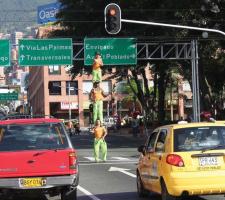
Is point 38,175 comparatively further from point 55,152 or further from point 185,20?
point 185,20

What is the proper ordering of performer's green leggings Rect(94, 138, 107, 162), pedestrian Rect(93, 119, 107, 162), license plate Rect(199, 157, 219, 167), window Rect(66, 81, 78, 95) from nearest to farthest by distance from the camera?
license plate Rect(199, 157, 219, 167) < performer's green leggings Rect(94, 138, 107, 162) < pedestrian Rect(93, 119, 107, 162) < window Rect(66, 81, 78, 95)

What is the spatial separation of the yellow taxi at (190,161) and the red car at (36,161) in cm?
172

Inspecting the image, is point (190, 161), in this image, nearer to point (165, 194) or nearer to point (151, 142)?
point (165, 194)

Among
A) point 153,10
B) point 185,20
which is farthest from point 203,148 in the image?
point 153,10

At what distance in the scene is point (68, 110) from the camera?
114 m

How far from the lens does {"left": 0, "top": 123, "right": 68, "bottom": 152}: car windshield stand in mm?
12617

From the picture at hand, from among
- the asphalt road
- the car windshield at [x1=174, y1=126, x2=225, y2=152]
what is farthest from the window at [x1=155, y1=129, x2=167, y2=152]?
the asphalt road

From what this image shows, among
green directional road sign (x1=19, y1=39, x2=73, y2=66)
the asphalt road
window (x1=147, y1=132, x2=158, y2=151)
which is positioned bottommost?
the asphalt road

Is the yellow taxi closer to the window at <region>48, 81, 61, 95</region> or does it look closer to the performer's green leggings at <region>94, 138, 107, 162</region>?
the performer's green leggings at <region>94, 138, 107, 162</region>

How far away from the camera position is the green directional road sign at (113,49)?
39375 millimetres

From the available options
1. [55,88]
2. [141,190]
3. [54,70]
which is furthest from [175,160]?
[54,70]

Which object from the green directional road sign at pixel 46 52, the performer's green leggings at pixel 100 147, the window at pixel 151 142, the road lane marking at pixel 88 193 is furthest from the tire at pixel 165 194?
the green directional road sign at pixel 46 52

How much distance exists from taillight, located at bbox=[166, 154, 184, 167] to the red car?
180cm

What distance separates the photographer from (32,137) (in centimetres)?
1273
